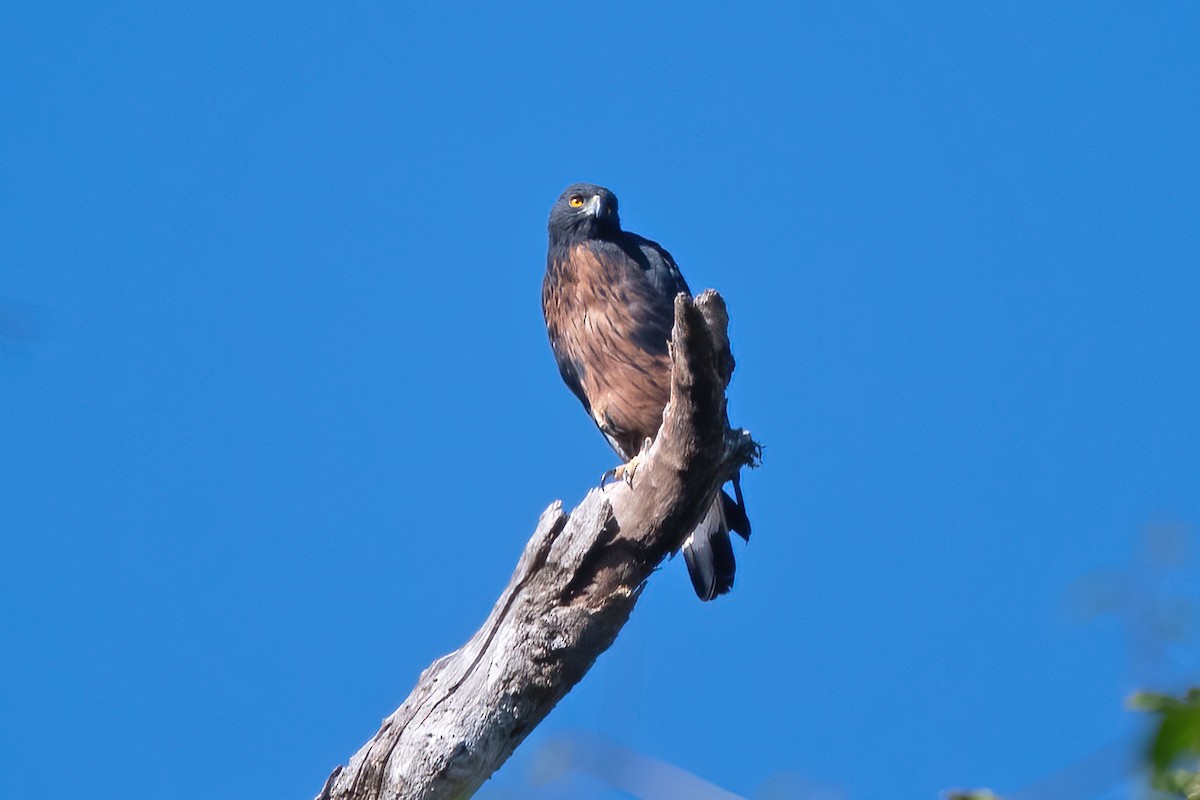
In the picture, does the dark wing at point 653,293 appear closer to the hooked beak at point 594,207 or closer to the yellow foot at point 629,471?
the hooked beak at point 594,207

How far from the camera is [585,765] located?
1.83 m

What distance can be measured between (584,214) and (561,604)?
3.37 meters

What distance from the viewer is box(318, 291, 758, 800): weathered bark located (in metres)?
3.60

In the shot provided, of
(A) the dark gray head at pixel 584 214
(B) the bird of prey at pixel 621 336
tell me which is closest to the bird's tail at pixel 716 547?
(B) the bird of prey at pixel 621 336

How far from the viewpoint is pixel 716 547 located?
566 centimetres

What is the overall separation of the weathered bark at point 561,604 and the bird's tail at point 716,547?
1527 mm

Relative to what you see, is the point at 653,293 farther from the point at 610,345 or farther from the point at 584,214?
the point at 584,214

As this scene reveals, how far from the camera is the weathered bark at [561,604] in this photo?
360cm

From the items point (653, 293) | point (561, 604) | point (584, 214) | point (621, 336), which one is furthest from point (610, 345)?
point (561, 604)

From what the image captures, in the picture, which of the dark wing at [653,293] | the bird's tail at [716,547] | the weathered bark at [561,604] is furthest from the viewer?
the dark wing at [653,293]

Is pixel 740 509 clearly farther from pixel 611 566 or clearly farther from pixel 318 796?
pixel 318 796

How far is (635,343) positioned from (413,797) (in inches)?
116

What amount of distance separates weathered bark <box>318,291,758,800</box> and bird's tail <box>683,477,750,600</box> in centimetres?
153

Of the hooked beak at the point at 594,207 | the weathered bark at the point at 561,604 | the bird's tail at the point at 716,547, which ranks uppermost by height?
the hooked beak at the point at 594,207
